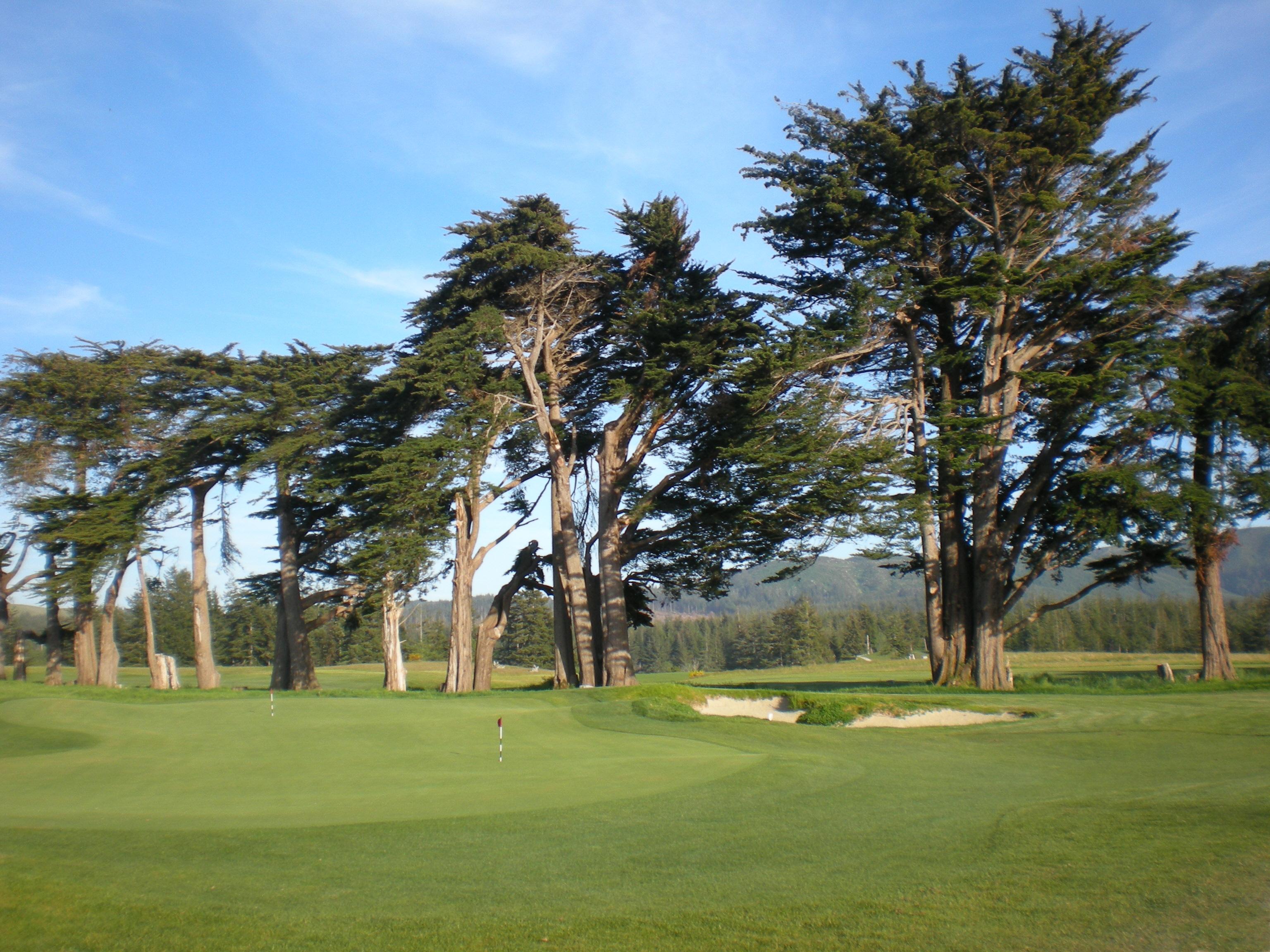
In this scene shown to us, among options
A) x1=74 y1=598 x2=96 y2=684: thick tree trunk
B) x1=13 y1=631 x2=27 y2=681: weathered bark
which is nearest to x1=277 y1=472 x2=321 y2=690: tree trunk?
x1=74 y1=598 x2=96 y2=684: thick tree trunk

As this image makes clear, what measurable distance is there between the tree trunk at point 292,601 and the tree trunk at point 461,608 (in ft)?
22.6

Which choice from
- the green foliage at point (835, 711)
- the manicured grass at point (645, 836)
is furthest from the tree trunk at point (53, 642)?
the green foliage at point (835, 711)

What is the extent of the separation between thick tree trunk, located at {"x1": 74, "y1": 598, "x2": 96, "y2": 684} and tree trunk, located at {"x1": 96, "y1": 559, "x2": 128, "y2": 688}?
315 millimetres

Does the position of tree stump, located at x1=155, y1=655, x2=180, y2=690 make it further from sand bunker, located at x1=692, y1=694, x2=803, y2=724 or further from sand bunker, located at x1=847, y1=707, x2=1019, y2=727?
sand bunker, located at x1=847, y1=707, x2=1019, y2=727

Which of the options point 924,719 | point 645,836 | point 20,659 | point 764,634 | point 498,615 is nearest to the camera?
point 645,836

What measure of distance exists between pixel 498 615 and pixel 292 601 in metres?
7.79

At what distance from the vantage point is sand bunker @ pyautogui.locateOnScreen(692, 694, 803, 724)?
1862cm

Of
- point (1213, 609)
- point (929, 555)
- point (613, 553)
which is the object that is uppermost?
point (613, 553)

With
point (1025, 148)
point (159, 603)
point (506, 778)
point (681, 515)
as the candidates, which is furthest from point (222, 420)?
point (159, 603)

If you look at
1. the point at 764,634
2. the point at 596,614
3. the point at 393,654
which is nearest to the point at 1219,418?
the point at 596,614

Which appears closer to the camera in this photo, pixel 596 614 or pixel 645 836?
pixel 645 836

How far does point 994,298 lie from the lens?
68.2ft

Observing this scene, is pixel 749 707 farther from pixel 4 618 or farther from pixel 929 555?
pixel 4 618

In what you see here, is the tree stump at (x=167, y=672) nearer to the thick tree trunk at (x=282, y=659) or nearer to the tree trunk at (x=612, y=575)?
the thick tree trunk at (x=282, y=659)
